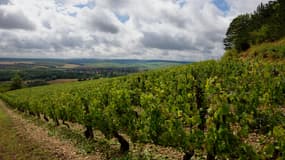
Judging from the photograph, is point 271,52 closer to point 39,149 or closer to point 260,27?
point 260,27

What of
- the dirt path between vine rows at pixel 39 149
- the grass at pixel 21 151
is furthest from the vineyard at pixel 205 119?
the grass at pixel 21 151

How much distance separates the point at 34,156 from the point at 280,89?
514 inches

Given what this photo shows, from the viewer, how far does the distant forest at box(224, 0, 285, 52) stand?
124ft

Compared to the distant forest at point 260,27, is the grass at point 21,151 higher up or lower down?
lower down

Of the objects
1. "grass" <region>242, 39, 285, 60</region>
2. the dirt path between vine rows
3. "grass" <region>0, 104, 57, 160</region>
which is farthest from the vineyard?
"grass" <region>242, 39, 285, 60</region>

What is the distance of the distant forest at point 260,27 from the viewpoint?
124ft

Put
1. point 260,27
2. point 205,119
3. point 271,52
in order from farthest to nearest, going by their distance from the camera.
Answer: point 260,27
point 271,52
point 205,119

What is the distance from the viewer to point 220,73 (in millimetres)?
21797

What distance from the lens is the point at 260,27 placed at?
4534 centimetres

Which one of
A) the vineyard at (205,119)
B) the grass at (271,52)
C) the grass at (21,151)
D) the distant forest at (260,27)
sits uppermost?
the distant forest at (260,27)

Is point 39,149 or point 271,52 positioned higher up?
point 271,52

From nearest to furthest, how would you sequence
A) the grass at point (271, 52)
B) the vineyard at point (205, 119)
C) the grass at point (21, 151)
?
the vineyard at point (205, 119), the grass at point (21, 151), the grass at point (271, 52)

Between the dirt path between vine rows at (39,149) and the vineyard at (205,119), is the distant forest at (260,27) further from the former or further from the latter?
the dirt path between vine rows at (39,149)

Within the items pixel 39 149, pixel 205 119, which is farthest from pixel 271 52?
pixel 39 149
